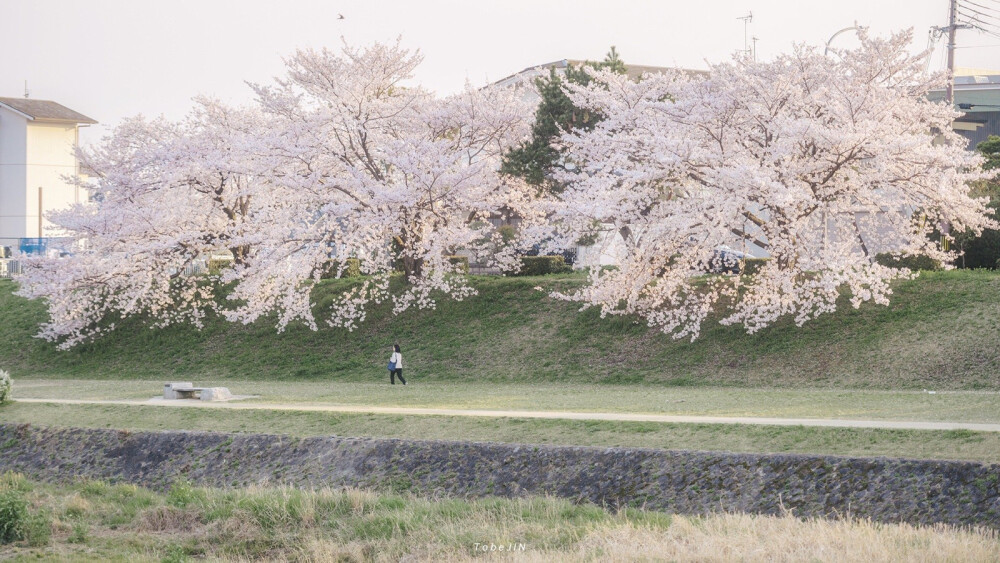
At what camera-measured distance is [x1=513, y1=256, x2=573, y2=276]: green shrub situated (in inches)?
1468

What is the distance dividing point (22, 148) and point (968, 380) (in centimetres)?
5707

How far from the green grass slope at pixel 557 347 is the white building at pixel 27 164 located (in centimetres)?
2691

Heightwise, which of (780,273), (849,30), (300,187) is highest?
(849,30)

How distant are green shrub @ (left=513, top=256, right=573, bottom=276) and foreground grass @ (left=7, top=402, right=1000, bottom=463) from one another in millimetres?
16740

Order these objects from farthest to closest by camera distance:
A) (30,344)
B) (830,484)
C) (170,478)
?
1. (30,344)
2. (170,478)
3. (830,484)

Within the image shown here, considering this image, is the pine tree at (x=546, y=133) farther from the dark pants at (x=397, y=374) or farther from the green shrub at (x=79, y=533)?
the green shrub at (x=79, y=533)

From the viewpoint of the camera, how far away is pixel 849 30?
1417 inches

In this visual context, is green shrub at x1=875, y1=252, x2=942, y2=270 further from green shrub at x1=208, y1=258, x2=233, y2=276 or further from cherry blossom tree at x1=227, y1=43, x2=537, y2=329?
→ green shrub at x1=208, y1=258, x2=233, y2=276

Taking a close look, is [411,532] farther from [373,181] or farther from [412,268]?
[412,268]

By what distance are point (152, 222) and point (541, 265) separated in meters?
12.7

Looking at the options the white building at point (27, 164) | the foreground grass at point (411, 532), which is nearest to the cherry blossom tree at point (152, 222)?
the foreground grass at point (411, 532)

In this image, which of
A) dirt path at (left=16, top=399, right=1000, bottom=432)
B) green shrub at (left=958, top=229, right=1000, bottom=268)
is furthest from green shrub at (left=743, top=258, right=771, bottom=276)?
dirt path at (left=16, top=399, right=1000, bottom=432)

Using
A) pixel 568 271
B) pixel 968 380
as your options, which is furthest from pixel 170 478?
pixel 568 271

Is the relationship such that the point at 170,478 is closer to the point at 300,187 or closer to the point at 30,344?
the point at 300,187
